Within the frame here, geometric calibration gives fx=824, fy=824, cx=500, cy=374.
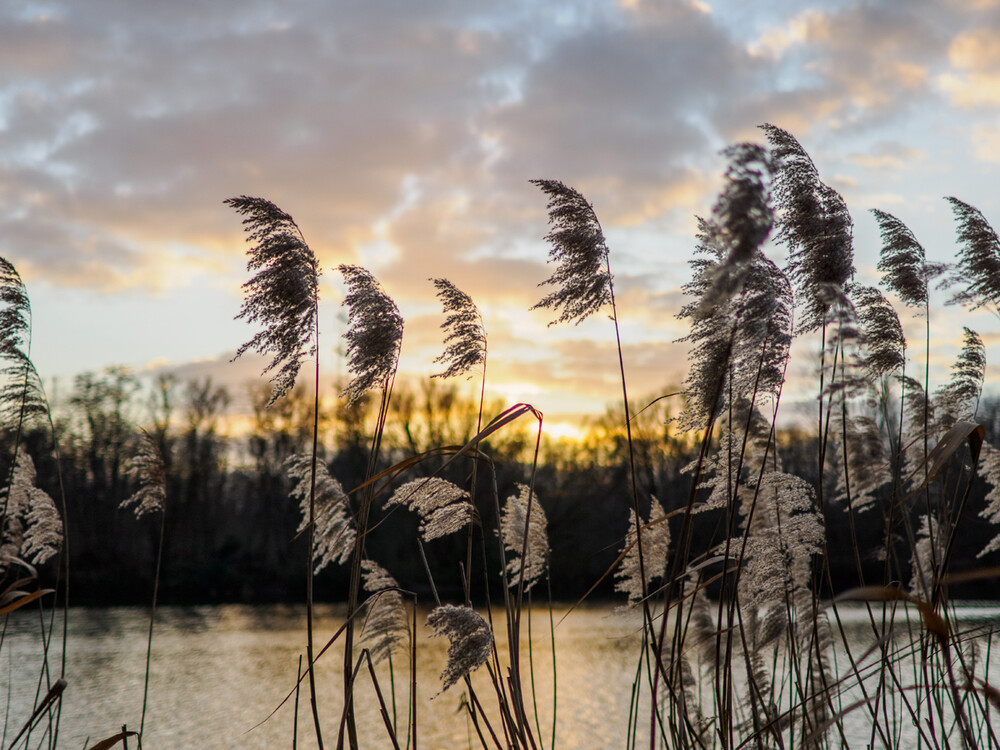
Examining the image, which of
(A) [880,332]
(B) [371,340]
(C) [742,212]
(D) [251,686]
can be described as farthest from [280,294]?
(D) [251,686]

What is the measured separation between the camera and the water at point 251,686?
1089 centimetres

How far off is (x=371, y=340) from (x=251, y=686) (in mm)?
13791

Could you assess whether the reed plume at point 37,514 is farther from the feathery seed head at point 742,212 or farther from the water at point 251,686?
the feathery seed head at point 742,212

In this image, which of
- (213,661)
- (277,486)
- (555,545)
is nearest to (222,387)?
(277,486)

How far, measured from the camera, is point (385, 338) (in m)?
2.60

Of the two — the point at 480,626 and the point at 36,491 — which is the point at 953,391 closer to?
the point at 480,626

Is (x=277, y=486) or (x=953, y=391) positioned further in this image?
(x=277, y=486)

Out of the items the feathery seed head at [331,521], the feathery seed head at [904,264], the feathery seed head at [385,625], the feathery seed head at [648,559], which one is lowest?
the feathery seed head at [385,625]

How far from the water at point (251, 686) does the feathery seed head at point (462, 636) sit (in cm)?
456

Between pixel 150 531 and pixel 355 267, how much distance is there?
36.4 meters

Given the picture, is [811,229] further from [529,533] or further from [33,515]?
[33,515]

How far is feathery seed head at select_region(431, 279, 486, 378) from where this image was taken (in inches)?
116

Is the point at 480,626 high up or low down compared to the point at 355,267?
down

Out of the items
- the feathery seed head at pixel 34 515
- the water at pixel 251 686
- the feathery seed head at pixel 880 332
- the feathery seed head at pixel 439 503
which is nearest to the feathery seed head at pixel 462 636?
the feathery seed head at pixel 439 503
